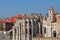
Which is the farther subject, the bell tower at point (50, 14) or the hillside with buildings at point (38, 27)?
the bell tower at point (50, 14)

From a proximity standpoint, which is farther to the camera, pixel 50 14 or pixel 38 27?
pixel 38 27

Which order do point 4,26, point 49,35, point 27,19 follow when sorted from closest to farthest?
point 49,35, point 27,19, point 4,26

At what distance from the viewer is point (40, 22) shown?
60.7 metres

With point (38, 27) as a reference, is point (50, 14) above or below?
above

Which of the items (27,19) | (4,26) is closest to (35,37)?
(27,19)

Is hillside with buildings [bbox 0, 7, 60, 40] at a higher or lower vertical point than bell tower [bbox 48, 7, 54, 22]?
lower

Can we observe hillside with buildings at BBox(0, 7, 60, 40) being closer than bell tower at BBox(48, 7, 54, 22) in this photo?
Yes

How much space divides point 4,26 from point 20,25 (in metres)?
12.3

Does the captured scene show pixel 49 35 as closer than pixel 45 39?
No

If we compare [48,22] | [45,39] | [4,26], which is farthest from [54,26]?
[4,26]

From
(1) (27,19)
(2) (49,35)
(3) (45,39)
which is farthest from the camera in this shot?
(1) (27,19)

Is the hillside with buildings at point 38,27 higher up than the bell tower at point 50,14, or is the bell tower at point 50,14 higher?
the bell tower at point 50,14

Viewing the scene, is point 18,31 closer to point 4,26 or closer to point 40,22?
point 40,22

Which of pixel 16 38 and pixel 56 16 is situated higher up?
pixel 56 16
